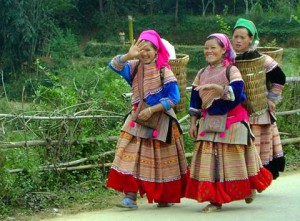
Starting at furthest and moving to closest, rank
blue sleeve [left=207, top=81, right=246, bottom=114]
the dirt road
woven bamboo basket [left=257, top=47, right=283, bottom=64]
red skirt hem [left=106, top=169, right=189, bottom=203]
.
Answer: woven bamboo basket [left=257, top=47, right=283, bottom=64], red skirt hem [left=106, top=169, right=189, bottom=203], blue sleeve [left=207, top=81, right=246, bottom=114], the dirt road

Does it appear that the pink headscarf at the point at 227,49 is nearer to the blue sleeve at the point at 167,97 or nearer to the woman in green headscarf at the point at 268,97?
the woman in green headscarf at the point at 268,97

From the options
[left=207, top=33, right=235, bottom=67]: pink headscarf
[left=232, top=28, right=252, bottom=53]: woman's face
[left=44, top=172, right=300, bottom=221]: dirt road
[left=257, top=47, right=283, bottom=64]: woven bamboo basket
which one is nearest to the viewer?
[left=44, top=172, right=300, bottom=221]: dirt road

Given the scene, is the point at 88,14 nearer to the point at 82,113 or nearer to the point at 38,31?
the point at 38,31

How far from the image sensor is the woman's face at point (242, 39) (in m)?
6.61

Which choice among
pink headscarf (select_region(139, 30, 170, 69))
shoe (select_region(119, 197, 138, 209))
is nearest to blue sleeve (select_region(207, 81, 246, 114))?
pink headscarf (select_region(139, 30, 170, 69))

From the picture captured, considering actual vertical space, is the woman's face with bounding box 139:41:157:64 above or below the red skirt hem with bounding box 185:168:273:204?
above

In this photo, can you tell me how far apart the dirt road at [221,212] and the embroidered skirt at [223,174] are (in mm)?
147

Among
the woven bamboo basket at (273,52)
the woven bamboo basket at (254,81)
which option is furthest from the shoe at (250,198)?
the woven bamboo basket at (273,52)

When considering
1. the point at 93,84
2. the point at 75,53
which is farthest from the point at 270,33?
the point at 93,84

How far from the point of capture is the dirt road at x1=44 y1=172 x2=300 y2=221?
594 cm

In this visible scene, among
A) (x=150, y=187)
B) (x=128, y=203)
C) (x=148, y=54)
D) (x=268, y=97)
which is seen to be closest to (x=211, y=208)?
(x=150, y=187)

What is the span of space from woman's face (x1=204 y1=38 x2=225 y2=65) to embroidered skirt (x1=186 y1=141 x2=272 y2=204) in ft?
2.20

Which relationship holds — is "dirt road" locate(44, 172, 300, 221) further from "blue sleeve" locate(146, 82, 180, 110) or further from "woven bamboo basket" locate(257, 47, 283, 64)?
"woven bamboo basket" locate(257, 47, 283, 64)

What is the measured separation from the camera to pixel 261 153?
700cm
